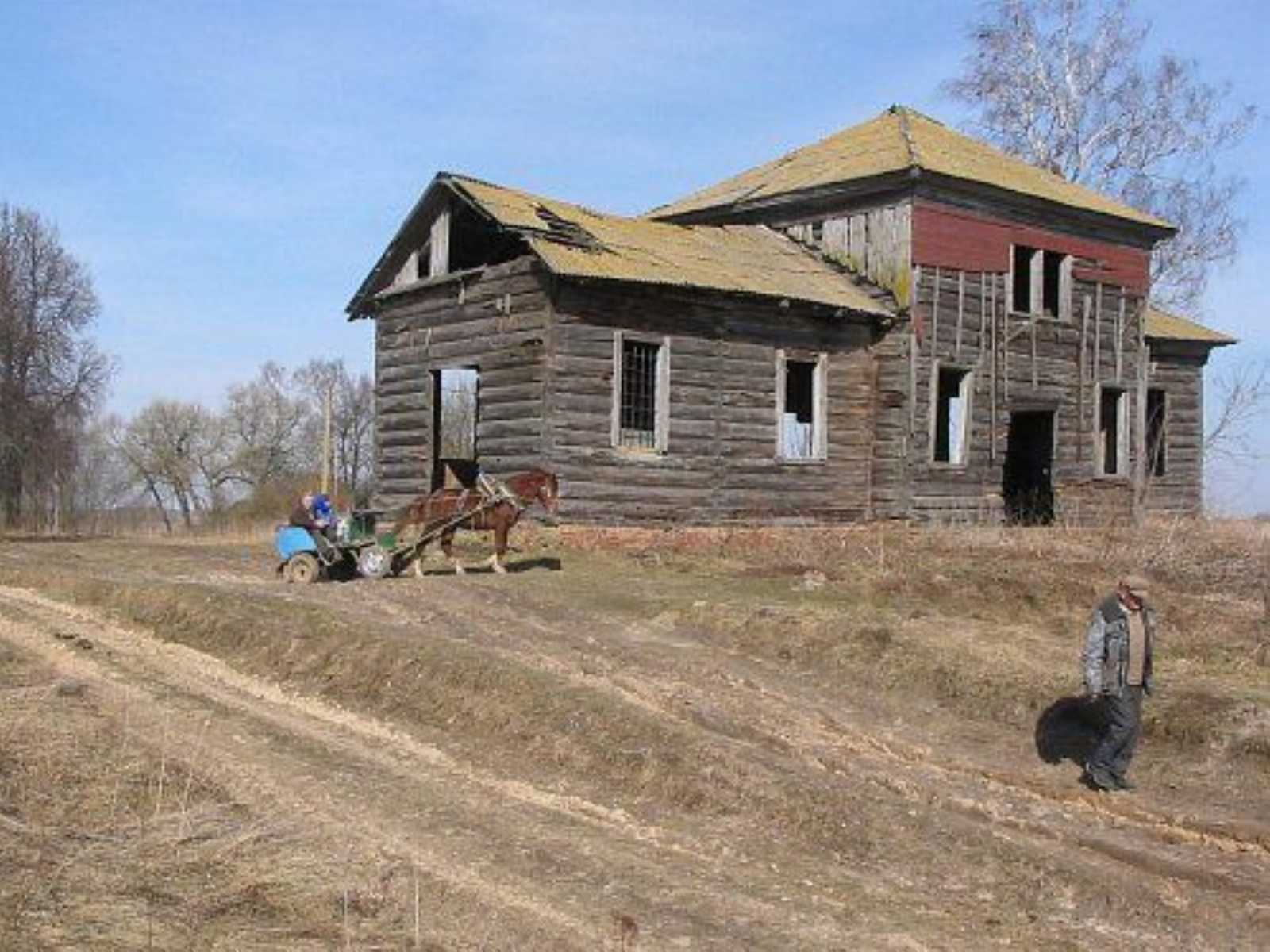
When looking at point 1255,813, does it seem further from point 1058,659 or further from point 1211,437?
point 1211,437

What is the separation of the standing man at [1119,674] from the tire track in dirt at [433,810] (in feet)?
11.8

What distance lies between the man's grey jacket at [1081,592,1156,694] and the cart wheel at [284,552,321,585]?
10.6 m

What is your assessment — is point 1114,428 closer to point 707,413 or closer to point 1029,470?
point 1029,470

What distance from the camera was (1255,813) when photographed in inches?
382

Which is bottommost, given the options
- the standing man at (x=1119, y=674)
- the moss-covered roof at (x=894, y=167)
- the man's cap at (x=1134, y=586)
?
the standing man at (x=1119, y=674)

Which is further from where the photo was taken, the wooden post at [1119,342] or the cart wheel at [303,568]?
the wooden post at [1119,342]

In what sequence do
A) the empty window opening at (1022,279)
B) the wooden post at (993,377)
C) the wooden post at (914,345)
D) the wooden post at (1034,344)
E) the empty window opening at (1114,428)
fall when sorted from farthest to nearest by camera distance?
the empty window opening at (1114,428) < the empty window opening at (1022,279) < the wooden post at (1034,344) < the wooden post at (993,377) < the wooden post at (914,345)

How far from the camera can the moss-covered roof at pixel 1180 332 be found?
31.8m

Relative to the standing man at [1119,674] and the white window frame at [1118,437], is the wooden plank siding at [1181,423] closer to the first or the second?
the white window frame at [1118,437]

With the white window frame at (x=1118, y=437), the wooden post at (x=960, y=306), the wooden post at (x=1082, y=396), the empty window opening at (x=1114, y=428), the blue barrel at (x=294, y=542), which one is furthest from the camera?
the empty window opening at (x=1114, y=428)

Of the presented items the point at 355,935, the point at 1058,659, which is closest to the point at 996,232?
the point at 1058,659

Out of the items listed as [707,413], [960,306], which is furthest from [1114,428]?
[707,413]

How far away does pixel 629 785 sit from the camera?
9961 millimetres

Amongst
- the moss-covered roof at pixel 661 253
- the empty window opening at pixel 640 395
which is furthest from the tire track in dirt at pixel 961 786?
the moss-covered roof at pixel 661 253
